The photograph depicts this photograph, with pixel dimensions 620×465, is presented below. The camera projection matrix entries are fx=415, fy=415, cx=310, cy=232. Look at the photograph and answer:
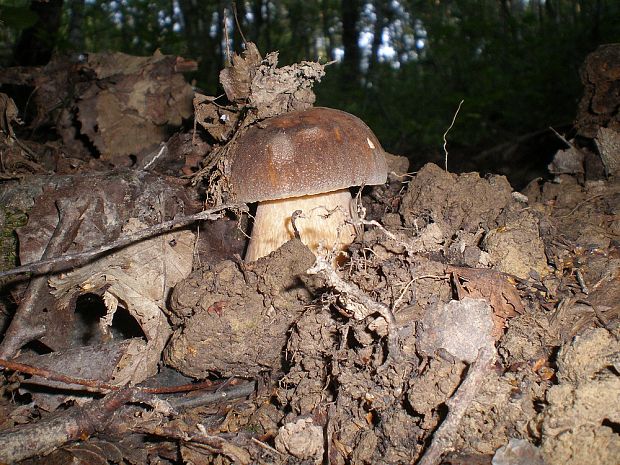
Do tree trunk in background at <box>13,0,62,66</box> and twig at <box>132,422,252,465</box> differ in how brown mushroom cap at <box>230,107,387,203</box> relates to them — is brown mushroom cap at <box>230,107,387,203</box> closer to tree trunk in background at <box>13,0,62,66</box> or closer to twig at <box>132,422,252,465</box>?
twig at <box>132,422,252,465</box>

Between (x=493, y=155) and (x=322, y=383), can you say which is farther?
(x=493, y=155)

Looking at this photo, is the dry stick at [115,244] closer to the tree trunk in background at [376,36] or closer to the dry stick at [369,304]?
the dry stick at [369,304]

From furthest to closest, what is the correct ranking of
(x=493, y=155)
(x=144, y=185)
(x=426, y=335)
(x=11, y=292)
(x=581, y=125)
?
(x=493, y=155)
(x=581, y=125)
(x=144, y=185)
(x=11, y=292)
(x=426, y=335)

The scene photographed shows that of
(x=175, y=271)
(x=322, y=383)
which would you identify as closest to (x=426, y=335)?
(x=322, y=383)

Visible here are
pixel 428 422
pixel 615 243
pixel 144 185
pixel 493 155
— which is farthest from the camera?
pixel 493 155

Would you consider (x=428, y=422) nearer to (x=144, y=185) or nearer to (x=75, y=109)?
(x=144, y=185)

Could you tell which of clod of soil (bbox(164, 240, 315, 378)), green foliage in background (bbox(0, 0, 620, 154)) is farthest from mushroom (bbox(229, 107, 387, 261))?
green foliage in background (bbox(0, 0, 620, 154))

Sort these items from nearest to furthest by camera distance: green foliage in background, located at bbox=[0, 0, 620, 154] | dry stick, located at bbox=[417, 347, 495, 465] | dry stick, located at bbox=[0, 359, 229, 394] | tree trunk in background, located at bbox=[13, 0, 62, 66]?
dry stick, located at bbox=[417, 347, 495, 465] < dry stick, located at bbox=[0, 359, 229, 394] < tree trunk in background, located at bbox=[13, 0, 62, 66] < green foliage in background, located at bbox=[0, 0, 620, 154]

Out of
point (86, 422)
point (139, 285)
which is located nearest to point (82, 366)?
point (86, 422)
